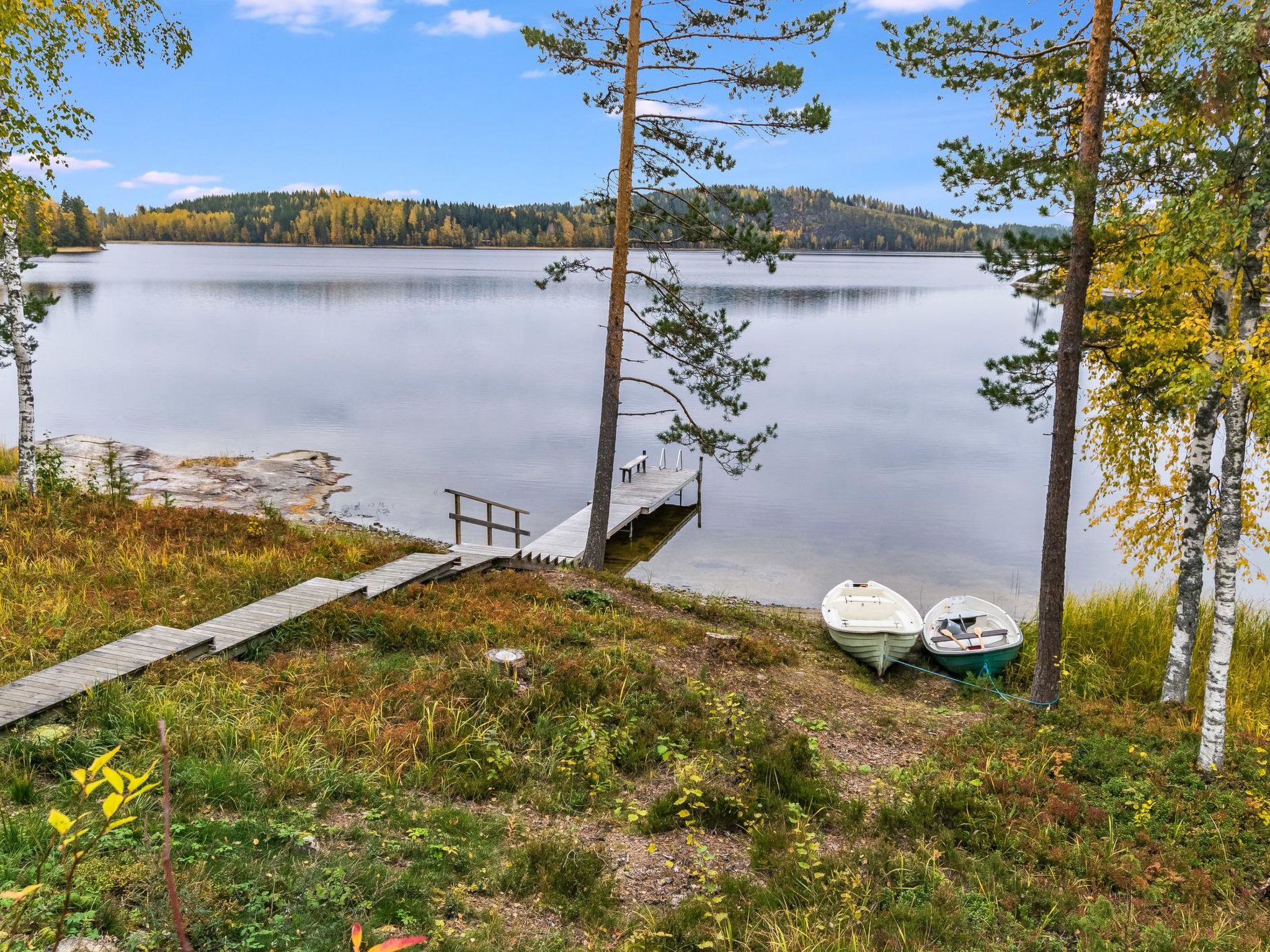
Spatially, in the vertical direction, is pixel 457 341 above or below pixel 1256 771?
above

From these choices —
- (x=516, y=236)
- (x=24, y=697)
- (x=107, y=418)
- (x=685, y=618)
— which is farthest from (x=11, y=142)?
(x=516, y=236)

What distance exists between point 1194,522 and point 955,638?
3831 millimetres

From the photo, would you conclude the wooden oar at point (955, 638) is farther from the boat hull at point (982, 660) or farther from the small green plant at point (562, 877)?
the small green plant at point (562, 877)

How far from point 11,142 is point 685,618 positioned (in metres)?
11.3

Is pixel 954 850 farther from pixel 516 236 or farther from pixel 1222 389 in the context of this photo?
pixel 516 236

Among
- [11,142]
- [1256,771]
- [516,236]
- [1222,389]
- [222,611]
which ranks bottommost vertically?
[1256,771]

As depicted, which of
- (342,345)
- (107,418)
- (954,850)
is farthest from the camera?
(342,345)

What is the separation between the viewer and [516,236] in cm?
18012

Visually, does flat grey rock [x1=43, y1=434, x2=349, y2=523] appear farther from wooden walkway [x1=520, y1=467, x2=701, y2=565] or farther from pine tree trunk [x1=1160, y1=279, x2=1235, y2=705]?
pine tree trunk [x1=1160, y1=279, x2=1235, y2=705]

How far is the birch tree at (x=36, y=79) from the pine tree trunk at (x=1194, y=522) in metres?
14.7

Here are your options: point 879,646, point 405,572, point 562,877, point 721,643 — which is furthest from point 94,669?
point 879,646

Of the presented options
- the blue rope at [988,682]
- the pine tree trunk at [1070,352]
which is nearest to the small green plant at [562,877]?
the pine tree trunk at [1070,352]

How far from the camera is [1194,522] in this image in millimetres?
10328

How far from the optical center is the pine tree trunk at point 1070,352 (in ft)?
30.4
